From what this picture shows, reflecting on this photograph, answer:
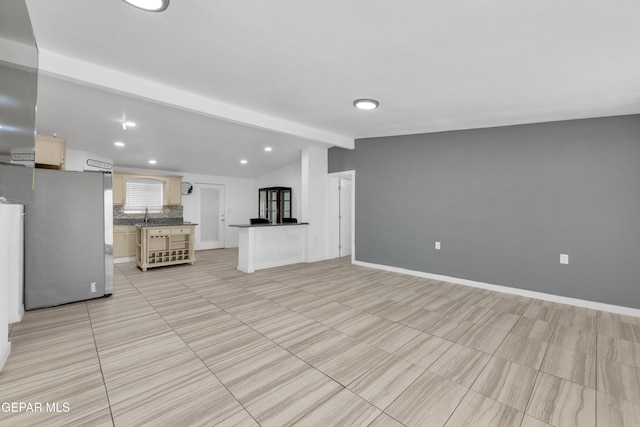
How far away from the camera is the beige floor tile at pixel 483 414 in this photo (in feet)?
4.99

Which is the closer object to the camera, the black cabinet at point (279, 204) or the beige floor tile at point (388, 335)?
the beige floor tile at point (388, 335)

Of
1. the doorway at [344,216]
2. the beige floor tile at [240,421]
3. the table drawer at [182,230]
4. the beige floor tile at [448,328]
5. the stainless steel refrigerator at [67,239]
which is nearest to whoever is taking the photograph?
the beige floor tile at [240,421]

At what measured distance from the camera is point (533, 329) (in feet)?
8.96

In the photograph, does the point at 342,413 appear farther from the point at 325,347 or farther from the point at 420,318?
the point at 420,318

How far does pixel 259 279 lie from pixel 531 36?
431 centimetres

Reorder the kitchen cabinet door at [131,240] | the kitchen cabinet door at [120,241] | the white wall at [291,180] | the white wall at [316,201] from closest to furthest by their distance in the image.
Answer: the white wall at [316,201]
the kitchen cabinet door at [120,241]
the kitchen cabinet door at [131,240]
the white wall at [291,180]

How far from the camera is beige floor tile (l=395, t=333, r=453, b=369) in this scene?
2145 millimetres

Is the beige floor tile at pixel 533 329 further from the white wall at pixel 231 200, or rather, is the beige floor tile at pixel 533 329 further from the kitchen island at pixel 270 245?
the white wall at pixel 231 200

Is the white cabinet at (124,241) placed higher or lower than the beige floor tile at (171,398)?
higher

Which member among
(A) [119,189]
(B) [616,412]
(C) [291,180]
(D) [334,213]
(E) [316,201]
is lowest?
(B) [616,412]

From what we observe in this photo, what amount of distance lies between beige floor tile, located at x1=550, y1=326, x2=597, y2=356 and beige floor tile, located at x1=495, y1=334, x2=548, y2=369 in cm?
19

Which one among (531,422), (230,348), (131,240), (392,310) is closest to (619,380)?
(531,422)

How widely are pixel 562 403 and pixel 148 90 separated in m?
4.26

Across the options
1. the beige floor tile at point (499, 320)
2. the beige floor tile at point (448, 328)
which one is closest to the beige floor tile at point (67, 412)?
the beige floor tile at point (448, 328)
